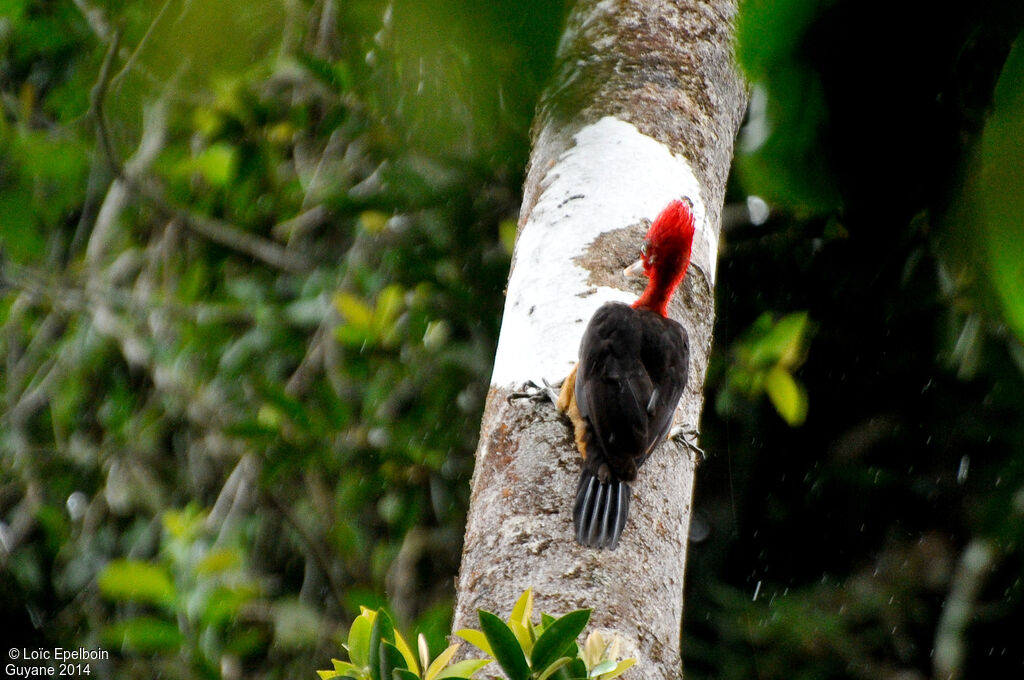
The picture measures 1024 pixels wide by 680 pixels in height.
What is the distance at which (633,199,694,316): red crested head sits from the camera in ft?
6.04

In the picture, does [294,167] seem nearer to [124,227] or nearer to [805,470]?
[124,227]

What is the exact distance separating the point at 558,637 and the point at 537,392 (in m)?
0.69

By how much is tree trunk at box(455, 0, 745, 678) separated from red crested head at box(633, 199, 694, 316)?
0.09ft

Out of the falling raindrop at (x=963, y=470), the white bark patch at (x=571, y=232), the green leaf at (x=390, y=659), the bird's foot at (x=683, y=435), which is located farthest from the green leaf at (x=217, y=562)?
the falling raindrop at (x=963, y=470)

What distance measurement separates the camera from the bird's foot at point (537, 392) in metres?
1.67

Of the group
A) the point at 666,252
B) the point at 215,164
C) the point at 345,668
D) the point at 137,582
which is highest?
the point at 215,164

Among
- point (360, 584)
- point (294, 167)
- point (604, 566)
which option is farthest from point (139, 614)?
point (604, 566)

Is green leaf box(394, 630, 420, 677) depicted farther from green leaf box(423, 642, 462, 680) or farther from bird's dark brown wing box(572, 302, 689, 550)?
bird's dark brown wing box(572, 302, 689, 550)

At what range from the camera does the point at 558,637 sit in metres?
1.04

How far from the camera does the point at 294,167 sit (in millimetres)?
4043

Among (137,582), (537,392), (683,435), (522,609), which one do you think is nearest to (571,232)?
(537,392)

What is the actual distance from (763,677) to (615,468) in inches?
83.3

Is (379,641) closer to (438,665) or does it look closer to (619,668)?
(438,665)

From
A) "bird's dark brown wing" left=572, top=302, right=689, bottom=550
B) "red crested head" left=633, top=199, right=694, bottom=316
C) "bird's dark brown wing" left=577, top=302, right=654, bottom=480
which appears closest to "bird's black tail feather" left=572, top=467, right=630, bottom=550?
"bird's dark brown wing" left=572, top=302, right=689, bottom=550
